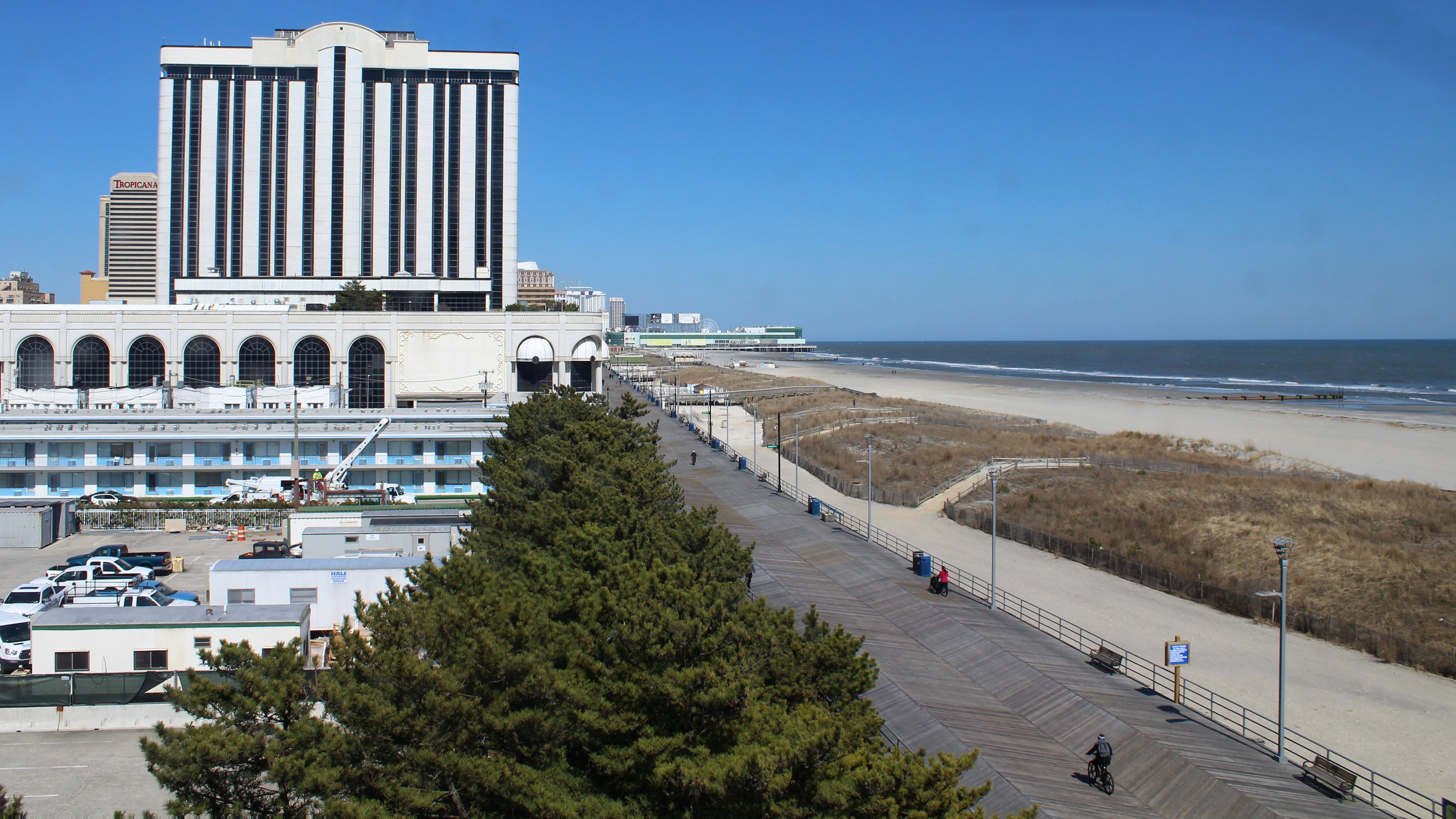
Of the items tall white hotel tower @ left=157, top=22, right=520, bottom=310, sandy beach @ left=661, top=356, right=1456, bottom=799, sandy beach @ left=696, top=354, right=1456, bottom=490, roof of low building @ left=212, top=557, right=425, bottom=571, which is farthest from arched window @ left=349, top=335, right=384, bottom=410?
sandy beach @ left=696, top=354, right=1456, bottom=490

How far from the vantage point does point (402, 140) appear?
97250mm

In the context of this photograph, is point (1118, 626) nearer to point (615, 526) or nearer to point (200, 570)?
point (615, 526)

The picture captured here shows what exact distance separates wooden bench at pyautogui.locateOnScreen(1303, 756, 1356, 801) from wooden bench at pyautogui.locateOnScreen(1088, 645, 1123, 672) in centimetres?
513

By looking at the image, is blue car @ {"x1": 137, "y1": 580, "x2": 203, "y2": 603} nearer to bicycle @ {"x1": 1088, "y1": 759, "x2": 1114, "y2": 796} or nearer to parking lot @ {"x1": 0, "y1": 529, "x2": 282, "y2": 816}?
parking lot @ {"x1": 0, "y1": 529, "x2": 282, "y2": 816}

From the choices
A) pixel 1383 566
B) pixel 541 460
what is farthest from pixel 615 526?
pixel 1383 566

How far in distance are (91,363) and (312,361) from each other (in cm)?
1643

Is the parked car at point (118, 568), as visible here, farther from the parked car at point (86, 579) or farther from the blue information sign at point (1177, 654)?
the blue information sign at point (1177, 654)

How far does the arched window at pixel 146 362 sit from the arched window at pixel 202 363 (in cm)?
148

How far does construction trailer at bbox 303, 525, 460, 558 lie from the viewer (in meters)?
31.6

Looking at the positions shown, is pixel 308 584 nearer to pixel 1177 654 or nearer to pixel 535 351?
pixel 1177 654

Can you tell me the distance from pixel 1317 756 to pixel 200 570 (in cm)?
3931

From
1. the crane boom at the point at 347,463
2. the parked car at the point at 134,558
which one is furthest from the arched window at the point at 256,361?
the parked car at the point at 134,558

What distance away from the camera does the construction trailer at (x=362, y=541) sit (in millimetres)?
31641

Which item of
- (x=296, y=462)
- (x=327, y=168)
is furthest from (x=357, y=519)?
(x=327, y=168)
